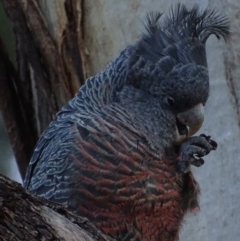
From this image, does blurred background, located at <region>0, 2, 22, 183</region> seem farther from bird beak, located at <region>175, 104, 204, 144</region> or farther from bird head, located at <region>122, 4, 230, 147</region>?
bird beak, located at <region>175, 104, 204, 144</region>

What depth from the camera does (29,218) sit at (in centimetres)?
176

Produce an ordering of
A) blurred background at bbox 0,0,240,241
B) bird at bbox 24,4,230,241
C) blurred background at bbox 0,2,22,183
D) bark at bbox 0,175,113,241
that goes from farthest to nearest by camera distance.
Result: 1. blurred background at bbox 0,2,22,183
2. blurred background at bbox 0,0,240,241
3. bird at bbox 24,4,230,241
4. bark at bbox 0,175,113,241

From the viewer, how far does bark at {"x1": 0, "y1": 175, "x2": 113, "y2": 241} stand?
5.55ft

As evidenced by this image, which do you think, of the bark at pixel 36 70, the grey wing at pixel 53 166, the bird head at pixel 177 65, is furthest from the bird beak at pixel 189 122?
the bark at pixel 36 70

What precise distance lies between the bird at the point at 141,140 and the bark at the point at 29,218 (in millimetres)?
975

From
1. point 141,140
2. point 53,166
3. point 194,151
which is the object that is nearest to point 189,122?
point 194,151

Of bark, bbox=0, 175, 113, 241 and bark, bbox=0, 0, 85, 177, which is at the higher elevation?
bark, bbox=0, 0, 85, 177

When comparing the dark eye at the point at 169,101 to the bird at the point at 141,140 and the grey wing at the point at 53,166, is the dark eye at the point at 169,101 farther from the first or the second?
the grey wing at the point at 53,166

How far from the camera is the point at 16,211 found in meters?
1.72

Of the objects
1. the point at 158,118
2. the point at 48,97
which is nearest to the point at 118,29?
the point at 48,97

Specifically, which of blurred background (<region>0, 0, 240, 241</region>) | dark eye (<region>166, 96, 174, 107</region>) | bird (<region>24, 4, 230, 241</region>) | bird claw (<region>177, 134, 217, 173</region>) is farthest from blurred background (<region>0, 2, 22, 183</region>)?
bird claw (<region>177, 134, 217, 173</region>)

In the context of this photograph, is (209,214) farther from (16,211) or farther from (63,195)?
(16,211)

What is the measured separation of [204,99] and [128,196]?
0.61m

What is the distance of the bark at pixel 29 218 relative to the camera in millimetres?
1690
